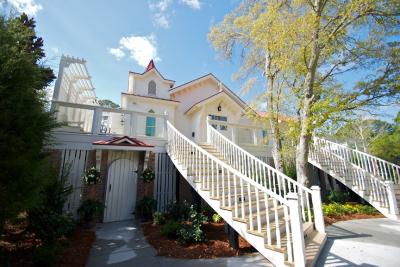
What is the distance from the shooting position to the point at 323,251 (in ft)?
13.8

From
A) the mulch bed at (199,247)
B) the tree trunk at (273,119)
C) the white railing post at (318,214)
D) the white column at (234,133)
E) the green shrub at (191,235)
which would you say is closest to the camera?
the mulch bed at (199,247)

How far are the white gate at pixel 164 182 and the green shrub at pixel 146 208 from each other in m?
0.61

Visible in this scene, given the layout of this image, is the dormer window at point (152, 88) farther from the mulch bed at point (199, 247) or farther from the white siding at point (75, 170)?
the mulch bed at point (199, 247)

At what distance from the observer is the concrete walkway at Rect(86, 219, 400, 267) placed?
3.68m

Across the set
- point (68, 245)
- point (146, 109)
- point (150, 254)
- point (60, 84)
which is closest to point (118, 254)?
point (150, 254)

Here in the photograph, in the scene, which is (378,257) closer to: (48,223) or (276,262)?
(276,262)

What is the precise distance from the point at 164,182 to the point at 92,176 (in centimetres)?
251

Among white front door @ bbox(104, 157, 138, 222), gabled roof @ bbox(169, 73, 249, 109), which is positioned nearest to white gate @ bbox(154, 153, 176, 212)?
white front door @ bbox(104, 157, 138, 222)

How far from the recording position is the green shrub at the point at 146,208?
6.43 metres

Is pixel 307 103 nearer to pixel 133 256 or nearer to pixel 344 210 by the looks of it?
pixel 344 210

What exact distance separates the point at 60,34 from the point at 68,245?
225 inches

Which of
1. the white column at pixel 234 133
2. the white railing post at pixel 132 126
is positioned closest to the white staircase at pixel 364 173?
the white column at pixel 234 133

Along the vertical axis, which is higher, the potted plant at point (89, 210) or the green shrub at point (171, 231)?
the potted plant at point (89, 210)

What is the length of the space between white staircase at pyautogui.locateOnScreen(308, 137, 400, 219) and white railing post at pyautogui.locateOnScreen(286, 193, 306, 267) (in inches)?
252
